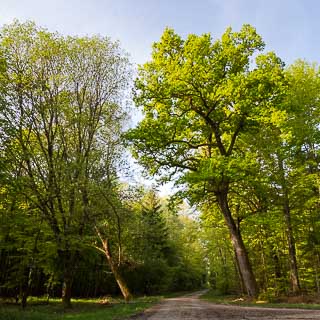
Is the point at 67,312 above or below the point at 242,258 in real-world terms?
below

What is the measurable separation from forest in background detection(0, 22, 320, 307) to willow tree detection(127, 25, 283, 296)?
8cm

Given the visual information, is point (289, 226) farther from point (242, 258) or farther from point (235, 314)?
point (235, 314)

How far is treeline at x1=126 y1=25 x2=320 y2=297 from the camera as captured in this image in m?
19.1

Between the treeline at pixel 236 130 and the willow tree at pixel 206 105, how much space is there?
0.06m

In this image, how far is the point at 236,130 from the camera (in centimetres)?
2091

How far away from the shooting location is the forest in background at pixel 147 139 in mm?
18938

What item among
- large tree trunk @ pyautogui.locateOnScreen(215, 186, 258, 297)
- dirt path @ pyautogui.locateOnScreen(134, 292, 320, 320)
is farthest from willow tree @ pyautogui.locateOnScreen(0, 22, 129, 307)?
dirt path @ pyautogui.locateOnScreen(134, 292, 320, 320)

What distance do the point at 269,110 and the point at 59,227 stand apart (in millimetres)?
13982

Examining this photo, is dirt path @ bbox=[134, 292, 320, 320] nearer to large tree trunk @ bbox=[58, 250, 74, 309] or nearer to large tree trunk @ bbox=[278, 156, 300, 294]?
large tree trunk @ bbox=[58, 250, 74, 309]

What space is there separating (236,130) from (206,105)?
2440 millimetres

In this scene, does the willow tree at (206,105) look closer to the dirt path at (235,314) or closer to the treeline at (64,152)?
the treeline at (64,152)

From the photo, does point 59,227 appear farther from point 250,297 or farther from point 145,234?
point 250,297

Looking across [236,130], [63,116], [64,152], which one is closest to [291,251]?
[236,130]

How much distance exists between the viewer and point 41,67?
2078 cm
